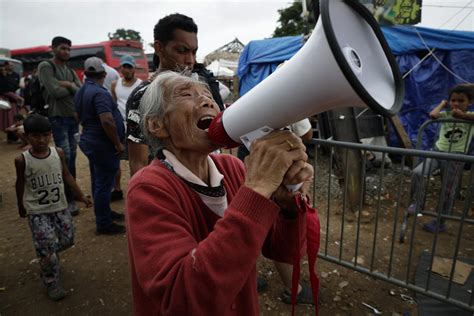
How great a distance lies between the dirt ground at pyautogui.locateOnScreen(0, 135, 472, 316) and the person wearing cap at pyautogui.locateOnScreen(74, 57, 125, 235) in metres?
0.58

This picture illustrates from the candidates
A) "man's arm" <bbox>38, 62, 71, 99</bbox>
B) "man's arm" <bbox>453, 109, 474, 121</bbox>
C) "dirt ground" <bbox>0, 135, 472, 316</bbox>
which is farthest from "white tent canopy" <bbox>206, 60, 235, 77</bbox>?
"dirt ground" <bbox>0, 135, 472, 316</bbox>

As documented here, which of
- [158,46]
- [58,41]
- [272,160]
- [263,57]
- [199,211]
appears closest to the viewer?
[272,160]

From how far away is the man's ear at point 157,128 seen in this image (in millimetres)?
1257

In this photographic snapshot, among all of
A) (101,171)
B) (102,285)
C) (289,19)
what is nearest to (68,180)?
(101,171)

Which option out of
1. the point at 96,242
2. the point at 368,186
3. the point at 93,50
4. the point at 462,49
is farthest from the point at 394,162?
the point at 93,50

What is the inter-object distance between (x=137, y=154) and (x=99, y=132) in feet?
5.25

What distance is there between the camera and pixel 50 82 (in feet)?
14.1

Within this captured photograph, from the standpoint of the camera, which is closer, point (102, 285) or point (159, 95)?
point (159, 95)

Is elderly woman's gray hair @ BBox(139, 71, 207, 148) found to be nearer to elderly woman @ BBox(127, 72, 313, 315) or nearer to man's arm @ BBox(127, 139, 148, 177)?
elderly woman @ BBox(127, 72, 313, 315)

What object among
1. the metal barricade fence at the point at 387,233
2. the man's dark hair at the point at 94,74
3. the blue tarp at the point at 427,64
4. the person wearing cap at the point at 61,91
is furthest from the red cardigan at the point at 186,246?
the blue tarp at the point at 427,64

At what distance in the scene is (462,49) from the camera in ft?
20.7

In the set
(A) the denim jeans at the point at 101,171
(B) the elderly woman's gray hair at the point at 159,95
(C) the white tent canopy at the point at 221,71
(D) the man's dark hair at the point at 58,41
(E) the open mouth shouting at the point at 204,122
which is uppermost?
(C) the white tent canopy at the point at 221,71

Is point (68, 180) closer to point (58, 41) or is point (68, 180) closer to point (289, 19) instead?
point (58, 41)

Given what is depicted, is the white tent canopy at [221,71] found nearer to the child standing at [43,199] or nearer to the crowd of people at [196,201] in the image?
the child standing at [43,199]
